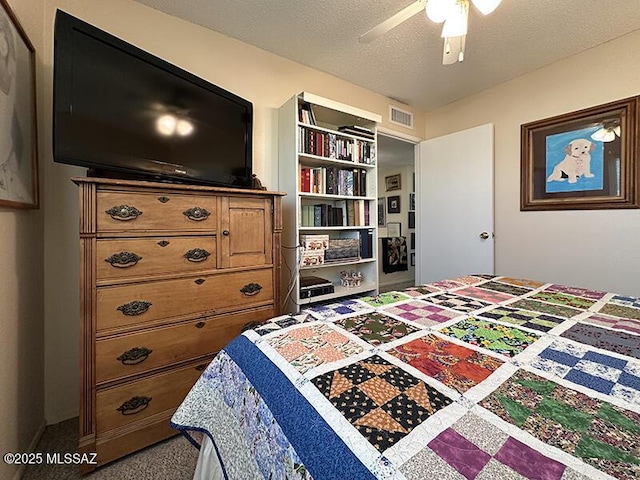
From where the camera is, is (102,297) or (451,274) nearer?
(102,297)

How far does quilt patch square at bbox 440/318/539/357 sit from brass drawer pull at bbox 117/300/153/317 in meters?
1.32

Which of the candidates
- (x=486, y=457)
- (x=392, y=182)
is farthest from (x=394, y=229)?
(x=486, y=457)

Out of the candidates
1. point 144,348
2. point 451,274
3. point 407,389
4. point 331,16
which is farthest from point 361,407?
point 451,274

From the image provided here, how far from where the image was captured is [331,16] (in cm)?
183

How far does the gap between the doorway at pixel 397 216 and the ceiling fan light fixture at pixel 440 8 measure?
3.18 meters

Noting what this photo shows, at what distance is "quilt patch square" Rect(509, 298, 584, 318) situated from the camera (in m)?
1.11

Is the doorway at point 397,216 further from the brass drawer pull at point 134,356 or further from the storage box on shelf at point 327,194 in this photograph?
the brass drawer pull at point 134,356

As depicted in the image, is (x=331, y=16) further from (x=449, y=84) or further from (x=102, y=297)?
(x=102, y=297)

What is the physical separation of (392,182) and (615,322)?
15.4ft

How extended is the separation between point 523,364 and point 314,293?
1.60m

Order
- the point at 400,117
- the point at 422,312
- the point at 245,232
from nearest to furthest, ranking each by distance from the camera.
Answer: the point at 422,312 → the point at 245,232 → the point at 400,117

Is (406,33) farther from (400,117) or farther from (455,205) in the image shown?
(455,205)

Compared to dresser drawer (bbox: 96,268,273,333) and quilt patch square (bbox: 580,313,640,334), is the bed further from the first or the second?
dresser drawer (bbox: 96,268,273,333)

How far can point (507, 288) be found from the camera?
152cm
